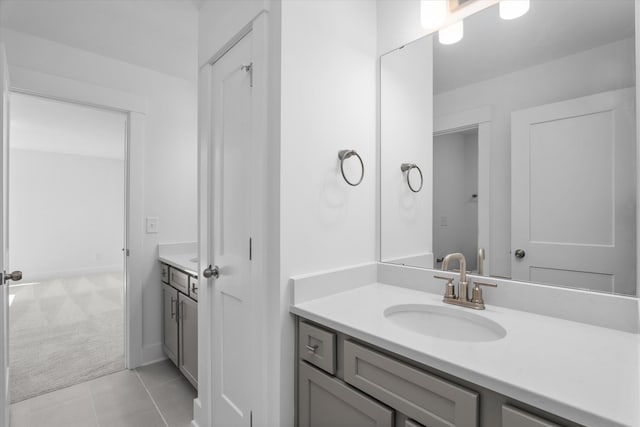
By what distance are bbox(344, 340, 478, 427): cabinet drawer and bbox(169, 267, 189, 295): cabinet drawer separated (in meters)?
1.49

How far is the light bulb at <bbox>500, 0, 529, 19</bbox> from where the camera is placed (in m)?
1.22

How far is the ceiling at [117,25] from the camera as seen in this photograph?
70.9 inches

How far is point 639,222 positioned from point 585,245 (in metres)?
0.16

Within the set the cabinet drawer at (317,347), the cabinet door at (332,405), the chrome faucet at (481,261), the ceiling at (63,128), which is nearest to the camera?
the cabinet door at (332,405)

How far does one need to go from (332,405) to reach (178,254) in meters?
2.11

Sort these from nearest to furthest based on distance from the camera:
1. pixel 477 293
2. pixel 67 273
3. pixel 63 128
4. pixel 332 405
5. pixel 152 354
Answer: pixel 332 405
pixel 477 293
pixel 152 354
pixel 63 128
pixel 67 273

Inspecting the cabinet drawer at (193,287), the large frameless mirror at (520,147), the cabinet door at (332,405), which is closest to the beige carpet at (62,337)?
the cabinet drawer at (193,287)

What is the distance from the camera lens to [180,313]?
2.23 metres

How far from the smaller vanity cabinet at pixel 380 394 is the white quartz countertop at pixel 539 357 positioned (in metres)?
0.04

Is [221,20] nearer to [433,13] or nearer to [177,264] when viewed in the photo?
[433,13]

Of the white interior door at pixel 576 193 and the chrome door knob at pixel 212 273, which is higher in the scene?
the white interior door at pixel 576 193

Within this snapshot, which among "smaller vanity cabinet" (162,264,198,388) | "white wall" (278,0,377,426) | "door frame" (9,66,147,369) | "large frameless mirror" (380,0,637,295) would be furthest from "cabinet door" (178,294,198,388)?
"large frameless mirror" (380,0,637,295)

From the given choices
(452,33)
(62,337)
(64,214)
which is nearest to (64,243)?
(64,214)

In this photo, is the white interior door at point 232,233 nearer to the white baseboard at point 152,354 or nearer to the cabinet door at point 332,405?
the cabinet door at point 332,405
